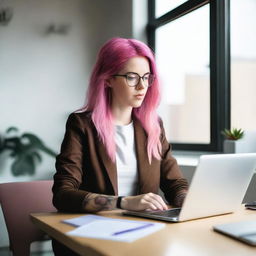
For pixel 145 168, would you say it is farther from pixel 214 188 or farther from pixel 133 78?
pixel 214 188

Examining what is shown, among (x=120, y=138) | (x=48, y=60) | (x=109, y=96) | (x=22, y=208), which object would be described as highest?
(x=48, y=60)

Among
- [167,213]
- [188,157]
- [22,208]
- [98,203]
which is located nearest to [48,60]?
[188,157]

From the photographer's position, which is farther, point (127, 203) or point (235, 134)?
point (235, 134)

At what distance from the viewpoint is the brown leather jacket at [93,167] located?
5.24 feet

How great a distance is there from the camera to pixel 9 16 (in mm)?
3027

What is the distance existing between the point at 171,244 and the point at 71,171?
0.68 m

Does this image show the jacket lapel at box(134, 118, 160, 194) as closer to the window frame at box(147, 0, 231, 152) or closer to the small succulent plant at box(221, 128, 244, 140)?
the small succulent plant at box(221, 128, 244, 140)

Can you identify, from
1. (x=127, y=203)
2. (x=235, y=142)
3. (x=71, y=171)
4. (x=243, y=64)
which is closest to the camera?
(x=127, y=203)

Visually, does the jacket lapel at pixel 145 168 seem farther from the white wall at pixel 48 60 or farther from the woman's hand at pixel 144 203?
the white wall at pixel 48 60

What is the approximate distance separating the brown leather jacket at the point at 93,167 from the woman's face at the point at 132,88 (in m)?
0.16

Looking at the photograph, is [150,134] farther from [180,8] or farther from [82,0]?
[82,0]

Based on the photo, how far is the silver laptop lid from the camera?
3.88ft

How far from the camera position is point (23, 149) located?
306 cm

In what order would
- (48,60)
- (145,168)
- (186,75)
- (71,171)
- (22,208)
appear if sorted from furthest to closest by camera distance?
(48,60), (186,75), (22,208), (145,168), (71,171)
